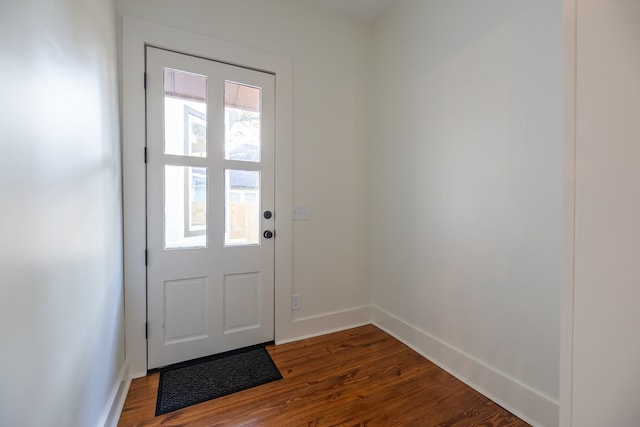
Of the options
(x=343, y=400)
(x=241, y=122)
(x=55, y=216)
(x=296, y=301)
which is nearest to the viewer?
(x=55, y=216)

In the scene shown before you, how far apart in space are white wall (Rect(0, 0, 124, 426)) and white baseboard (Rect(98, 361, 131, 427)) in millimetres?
21

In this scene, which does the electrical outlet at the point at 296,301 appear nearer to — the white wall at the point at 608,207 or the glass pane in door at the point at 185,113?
the glass pane in door at the point at 185,113

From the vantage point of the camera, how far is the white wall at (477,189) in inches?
53.1

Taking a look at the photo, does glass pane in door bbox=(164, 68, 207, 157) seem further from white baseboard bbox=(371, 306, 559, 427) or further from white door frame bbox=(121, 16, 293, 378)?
white baseboard bbox=(371, 306, 559, 427)

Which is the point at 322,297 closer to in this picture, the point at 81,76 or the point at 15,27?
the point at 81,76

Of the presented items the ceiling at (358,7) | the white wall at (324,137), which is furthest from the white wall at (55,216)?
the ceiling at (358,7)

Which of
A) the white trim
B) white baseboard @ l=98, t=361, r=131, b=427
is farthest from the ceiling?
white baseboard @ l=98, t=361, r=131, b=427

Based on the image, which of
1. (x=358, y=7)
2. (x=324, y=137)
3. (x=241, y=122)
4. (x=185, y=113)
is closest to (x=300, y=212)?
(x=324, y=137)

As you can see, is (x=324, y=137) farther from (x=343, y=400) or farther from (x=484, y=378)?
(x=484, y=378)

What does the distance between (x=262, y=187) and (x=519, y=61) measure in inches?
71.6

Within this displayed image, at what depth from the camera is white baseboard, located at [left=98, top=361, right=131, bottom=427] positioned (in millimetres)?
1259

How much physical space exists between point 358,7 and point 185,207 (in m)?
2.26

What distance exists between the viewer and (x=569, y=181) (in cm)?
72

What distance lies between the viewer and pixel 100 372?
1.20 meters
